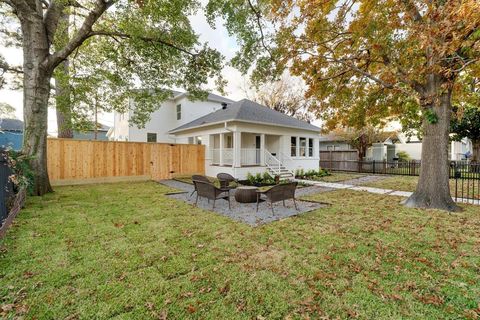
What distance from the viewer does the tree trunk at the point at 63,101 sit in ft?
37.4

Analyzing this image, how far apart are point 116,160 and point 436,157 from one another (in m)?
14.8

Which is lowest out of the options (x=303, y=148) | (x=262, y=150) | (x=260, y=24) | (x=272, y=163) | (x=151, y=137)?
(x=272, y=163)

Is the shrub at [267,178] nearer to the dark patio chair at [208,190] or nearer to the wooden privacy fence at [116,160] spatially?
the wooden privacy fence at [116,160]

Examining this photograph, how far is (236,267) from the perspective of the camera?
3.45 meters

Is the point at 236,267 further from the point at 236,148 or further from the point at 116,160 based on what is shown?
the point at 116,160

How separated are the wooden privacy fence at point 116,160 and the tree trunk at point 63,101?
245 centimetres

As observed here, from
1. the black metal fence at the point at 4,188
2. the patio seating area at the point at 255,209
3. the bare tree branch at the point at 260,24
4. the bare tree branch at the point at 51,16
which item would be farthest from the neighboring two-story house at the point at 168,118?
the black metal fence at the point at 4,188

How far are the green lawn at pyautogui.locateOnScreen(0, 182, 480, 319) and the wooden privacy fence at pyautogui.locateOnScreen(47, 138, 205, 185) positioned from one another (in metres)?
6.26

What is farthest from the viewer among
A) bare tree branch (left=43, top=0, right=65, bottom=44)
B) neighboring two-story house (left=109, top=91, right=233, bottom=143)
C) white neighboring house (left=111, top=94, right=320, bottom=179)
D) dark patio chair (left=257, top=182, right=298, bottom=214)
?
neighboring two-story house (left=109, top=91, right=233, bottom=143)

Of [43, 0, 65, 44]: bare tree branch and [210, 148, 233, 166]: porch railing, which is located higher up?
[43, 0, 65, 44]: bare tree branch

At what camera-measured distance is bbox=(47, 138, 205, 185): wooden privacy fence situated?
11.1 metres

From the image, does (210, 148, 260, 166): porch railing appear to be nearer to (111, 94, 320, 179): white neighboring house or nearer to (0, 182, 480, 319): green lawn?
(111, 94, 320, 179): white neighboring house

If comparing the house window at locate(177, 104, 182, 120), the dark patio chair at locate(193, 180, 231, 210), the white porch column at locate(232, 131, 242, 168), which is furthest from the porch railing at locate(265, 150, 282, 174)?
the house window at locate(177, 104, 182, 120)

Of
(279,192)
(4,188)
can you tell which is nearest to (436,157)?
(279,192)
